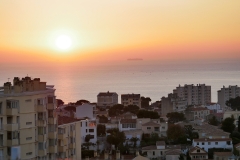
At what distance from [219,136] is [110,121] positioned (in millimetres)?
9222

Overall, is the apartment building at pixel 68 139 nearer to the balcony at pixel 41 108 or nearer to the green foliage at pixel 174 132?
the balcony at pixel 41 108

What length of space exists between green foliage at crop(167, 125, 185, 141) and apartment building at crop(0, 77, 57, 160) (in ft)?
59.6

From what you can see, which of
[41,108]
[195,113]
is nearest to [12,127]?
[41,108]

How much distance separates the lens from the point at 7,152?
1040 cm

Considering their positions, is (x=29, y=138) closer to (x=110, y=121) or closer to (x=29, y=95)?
(x=29, y=95)

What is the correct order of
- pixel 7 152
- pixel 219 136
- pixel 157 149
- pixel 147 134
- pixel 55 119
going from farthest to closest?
pixel 147 134
pixel 219 136
pixel 157 149
pixel 55 119
pixel 7 152

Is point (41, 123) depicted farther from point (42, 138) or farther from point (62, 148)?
point (62, 148)

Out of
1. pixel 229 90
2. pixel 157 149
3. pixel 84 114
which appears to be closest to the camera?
pixel 157 149

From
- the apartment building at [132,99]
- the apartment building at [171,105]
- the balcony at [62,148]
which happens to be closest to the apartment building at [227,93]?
the apartment building at [132,99]

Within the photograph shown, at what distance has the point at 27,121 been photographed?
10805 millimetres

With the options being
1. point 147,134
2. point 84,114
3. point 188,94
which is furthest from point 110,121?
point 188,94

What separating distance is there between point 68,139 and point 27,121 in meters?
1.92

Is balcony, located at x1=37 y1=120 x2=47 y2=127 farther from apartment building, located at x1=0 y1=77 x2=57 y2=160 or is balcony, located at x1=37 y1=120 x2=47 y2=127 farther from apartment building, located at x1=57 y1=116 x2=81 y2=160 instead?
apartment building, located at x1=57 y1=116 x2=81 y2=160

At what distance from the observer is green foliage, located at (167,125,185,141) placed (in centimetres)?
2945
